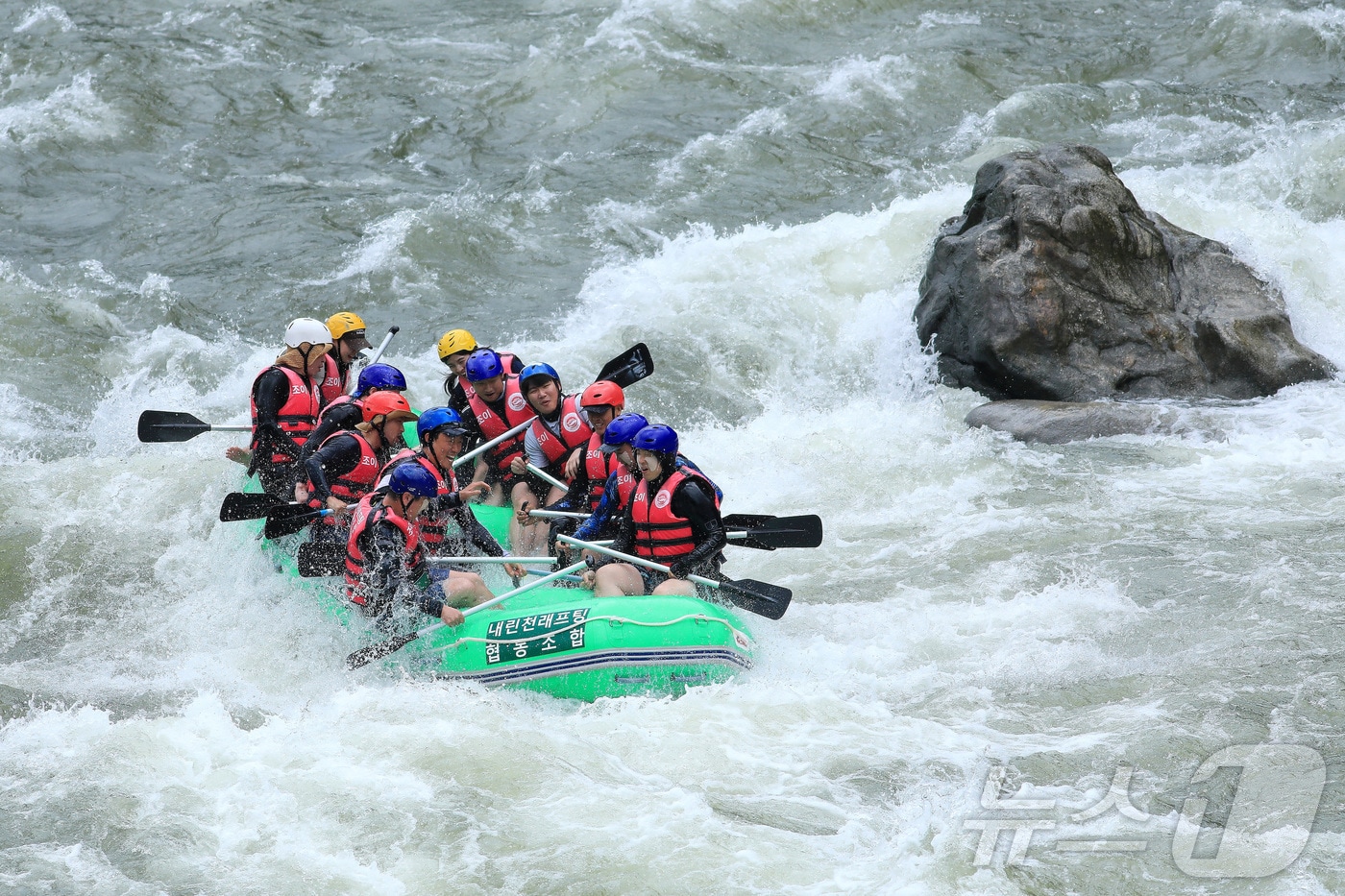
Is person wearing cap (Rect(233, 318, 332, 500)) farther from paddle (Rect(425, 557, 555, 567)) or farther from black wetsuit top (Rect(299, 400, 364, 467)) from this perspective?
paddle (Rect(425, 557, 555, 567))

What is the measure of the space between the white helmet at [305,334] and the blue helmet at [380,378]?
380mm

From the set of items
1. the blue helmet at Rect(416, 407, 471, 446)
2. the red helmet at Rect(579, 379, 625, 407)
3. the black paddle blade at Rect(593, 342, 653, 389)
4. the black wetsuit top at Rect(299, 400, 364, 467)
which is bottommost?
the black wetsuit top at Rect(299, 400, 364, 467)

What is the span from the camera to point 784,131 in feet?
47.0

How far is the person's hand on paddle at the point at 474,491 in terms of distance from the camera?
7316mm

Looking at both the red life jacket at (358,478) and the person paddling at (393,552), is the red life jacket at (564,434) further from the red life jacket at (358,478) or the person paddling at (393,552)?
the person paddling at (393,552)

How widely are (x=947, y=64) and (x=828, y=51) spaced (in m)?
1.51

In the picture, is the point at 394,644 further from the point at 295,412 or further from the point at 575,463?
the point at 295,412

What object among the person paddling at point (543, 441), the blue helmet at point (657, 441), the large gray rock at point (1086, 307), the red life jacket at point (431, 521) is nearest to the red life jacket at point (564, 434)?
the person paddling at point (543, 441)

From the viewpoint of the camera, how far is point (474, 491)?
7457 mm

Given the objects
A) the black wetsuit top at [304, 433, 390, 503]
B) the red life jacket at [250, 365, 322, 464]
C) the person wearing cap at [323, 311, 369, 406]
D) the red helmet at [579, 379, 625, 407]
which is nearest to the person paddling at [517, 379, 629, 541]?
the red helmet at [579, 379, 625, 407]

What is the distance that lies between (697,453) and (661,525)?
10.0 ft

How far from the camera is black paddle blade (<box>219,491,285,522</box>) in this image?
729 cm

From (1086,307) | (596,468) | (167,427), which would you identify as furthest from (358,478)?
(1086,307)

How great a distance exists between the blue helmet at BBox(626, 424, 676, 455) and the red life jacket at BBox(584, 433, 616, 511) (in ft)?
2.65
